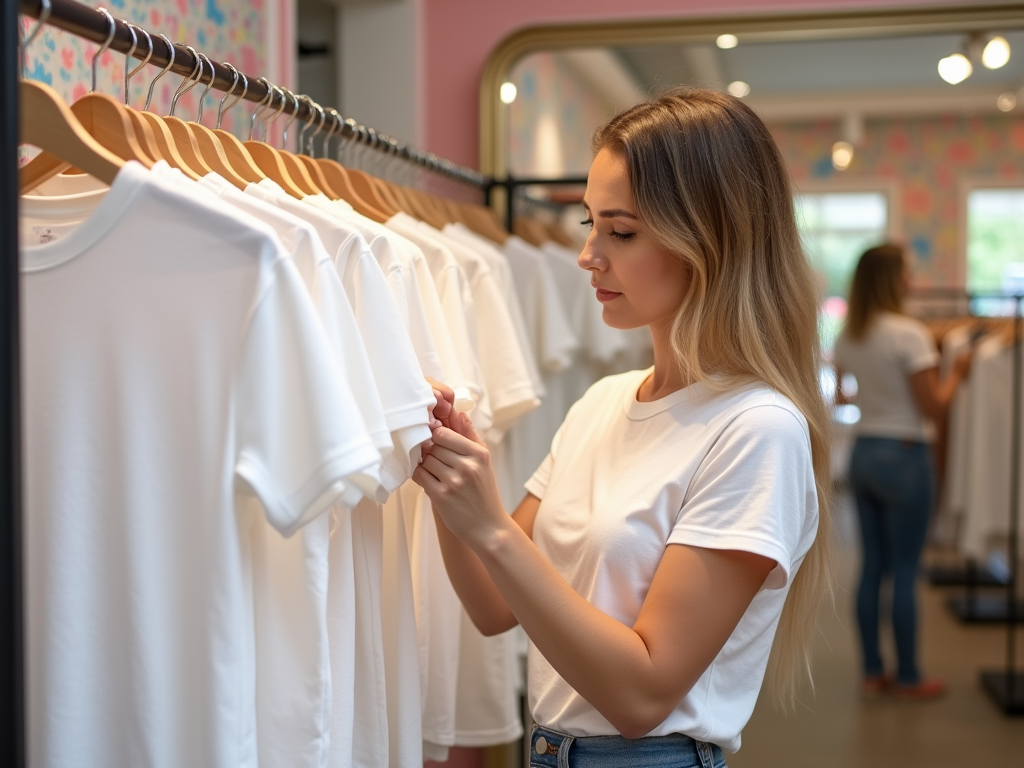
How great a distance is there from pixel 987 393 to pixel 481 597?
Answer: 3428mm

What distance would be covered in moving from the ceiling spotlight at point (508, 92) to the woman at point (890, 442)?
4.21ft

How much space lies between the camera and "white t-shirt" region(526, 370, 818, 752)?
110 centimetres

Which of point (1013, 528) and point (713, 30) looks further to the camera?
point (1013, 528)

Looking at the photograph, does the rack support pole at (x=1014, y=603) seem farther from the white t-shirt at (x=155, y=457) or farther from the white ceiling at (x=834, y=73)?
the white t-shirt at (x=155, y=457)

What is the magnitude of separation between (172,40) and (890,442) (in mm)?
2651

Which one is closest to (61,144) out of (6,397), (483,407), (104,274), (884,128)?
(104,274)

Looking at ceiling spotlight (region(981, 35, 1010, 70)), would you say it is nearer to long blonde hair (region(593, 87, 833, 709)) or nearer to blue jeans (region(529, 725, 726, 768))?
long blonde hair (region(593, 87, 833, 709))

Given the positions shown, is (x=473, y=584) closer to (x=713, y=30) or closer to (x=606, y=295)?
(x=606, y=295)

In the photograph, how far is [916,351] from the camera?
340 cm

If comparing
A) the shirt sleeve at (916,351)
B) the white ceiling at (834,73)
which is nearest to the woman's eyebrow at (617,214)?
the white ceiling at (834,73)

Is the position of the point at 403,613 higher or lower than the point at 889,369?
lower

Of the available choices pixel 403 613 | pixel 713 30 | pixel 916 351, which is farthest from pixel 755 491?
pixel 916 351

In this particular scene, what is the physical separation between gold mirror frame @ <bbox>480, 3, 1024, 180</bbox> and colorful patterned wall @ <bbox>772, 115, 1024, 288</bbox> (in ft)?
1.04

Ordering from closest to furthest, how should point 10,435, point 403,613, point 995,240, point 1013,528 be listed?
point 10,435
point 403,613
point 995,240
point 1013,528
